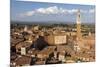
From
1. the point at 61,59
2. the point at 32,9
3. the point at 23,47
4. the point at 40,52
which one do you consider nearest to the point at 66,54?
the point at 61,59

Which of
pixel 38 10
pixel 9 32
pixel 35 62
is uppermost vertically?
pixel 38 10

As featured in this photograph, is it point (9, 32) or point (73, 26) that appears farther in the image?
point (73, 26)

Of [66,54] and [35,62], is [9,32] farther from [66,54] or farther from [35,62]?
[66,54]

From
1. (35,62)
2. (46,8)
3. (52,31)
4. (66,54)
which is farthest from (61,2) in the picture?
(35,62)

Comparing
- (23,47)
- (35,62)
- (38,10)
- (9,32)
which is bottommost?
(35,62)

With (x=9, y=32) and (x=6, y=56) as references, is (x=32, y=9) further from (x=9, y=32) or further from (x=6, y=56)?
(x=6, y=56)

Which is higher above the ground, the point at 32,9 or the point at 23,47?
the point at 32,9
